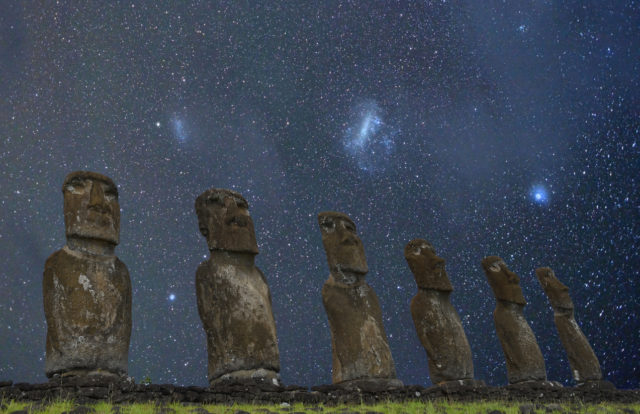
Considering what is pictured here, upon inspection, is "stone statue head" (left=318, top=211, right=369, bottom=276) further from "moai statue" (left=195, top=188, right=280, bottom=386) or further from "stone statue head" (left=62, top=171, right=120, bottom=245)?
"stone statue head" (left=62, top=171, right=120, bottom=245)

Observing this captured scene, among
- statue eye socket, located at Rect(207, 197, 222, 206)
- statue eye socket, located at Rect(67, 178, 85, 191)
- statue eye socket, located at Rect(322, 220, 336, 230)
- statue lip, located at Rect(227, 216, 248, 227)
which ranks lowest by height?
statue lip, located at Rect(227, 216, 248, 227)

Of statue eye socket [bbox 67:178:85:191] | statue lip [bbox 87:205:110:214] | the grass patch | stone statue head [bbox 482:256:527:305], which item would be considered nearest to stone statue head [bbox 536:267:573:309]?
stone statue head [bbox 482:256:527:305]

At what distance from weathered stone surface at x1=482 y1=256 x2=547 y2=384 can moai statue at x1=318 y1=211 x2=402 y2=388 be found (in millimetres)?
4684

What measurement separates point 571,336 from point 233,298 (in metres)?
11.5

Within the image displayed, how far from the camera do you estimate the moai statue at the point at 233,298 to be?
9.95 m

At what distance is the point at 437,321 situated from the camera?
13586mm

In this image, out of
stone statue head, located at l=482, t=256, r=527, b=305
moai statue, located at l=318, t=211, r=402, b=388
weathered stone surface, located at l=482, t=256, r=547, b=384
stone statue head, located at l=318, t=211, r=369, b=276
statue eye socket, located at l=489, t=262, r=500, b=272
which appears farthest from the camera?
statue eye socket, located at l=489, t=262, r=500, b=272

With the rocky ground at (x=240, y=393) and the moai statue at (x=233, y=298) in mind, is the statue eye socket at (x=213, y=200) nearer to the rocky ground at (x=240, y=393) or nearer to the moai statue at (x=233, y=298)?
the moai statue at (x=233, y=298)

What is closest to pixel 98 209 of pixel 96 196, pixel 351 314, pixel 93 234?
pixel 96 196

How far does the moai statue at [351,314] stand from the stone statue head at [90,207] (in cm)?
455

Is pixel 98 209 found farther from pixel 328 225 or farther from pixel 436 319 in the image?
pixel 436 319

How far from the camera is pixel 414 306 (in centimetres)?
1400

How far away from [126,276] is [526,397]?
8.73m

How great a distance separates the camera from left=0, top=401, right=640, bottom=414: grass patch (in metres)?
7.23
